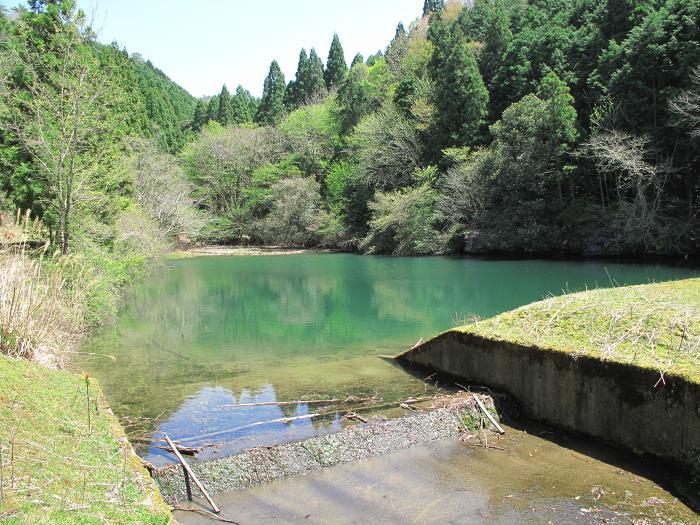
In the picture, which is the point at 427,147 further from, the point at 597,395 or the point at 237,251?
the point at 597,395

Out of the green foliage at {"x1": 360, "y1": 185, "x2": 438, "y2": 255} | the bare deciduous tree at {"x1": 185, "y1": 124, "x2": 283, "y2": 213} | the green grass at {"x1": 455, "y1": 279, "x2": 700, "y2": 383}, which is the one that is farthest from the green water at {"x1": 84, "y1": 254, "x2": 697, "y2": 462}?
the bare deciduous tree at {"x1": 185, "y1": 124, "x2": 283, "y2": 213}

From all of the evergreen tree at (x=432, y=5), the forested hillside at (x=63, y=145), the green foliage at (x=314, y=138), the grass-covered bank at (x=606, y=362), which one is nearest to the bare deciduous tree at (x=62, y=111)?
the forested hillside at (x=63, y=145)

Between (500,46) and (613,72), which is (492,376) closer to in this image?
(613,72)

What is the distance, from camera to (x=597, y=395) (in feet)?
21.5

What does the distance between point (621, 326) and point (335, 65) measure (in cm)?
6675

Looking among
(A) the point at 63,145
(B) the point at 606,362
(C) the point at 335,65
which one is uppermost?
(C) the point at 335,65

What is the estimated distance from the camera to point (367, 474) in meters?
6.18

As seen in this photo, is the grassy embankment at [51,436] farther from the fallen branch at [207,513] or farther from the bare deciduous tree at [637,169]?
the bare deciduous tree at [637,169]

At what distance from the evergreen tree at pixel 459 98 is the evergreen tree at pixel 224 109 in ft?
103

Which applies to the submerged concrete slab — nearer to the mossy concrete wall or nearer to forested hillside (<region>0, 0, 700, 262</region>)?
the mossy concrete wall

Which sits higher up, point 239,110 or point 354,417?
point 239,110

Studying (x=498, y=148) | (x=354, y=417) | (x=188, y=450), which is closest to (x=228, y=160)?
(x=498, y=148)

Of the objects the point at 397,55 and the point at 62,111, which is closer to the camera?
the point at 62,111

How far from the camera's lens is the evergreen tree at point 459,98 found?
38062 mm
